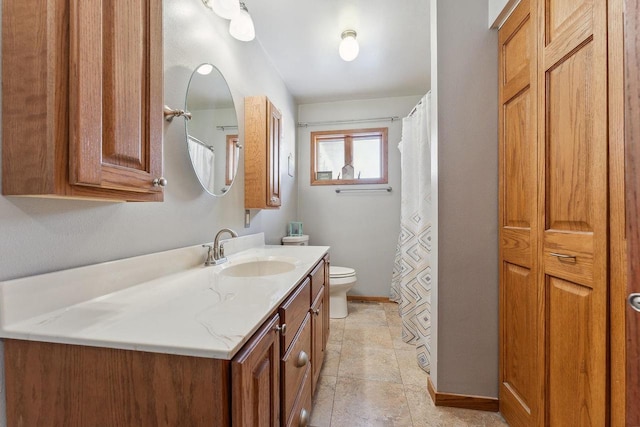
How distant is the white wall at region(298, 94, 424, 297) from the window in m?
0.07

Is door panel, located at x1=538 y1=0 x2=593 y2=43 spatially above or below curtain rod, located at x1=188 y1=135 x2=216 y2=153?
above

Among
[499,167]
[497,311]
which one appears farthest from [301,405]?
[499,167]

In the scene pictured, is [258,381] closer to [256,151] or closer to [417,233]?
[256,151]

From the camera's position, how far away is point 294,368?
0.94m

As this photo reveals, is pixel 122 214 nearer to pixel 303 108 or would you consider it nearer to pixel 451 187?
pixel 451 187

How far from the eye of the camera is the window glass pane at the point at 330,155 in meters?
3.24

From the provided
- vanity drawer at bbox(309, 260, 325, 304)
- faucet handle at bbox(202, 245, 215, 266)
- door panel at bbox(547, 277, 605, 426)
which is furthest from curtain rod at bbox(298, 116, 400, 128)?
door panel at bbox(547, 277, 605, 426)

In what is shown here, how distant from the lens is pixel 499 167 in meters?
1.35

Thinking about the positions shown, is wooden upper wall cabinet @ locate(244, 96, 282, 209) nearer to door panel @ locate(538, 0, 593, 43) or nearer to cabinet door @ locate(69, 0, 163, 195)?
cabinet door @ locate(69, 0, 163, 195)

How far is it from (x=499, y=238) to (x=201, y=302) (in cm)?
143

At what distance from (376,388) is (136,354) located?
4.83 feet

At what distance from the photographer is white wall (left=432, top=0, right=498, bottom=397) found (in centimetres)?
137

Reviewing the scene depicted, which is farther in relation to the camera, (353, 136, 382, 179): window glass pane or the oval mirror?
(353, 136, 382, 179): window glass pane

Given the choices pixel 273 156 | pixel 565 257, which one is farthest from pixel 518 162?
pixel 273 156
